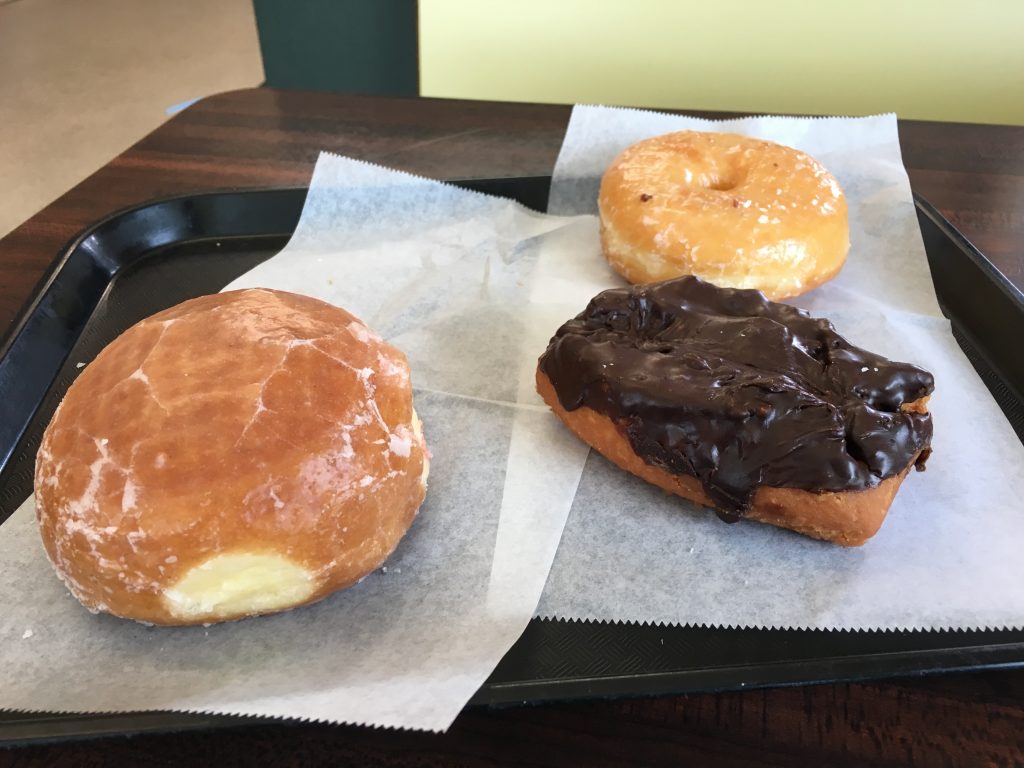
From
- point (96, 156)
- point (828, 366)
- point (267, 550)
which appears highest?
point (828, 366)

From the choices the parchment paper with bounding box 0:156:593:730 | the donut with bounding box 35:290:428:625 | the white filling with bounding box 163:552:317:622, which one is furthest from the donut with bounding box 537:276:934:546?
the white filling with bounding box 163:552:317:622

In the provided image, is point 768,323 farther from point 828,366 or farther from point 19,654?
point 19,654

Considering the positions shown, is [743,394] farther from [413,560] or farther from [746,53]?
[746,53]

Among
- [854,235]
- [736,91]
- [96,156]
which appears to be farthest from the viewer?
[96,156]

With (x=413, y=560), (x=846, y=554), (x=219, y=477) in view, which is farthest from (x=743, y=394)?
(x=219, y=477)

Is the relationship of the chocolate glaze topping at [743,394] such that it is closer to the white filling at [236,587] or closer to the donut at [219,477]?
the donut at [219,477]

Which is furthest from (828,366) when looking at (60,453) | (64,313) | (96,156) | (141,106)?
(141,106)
